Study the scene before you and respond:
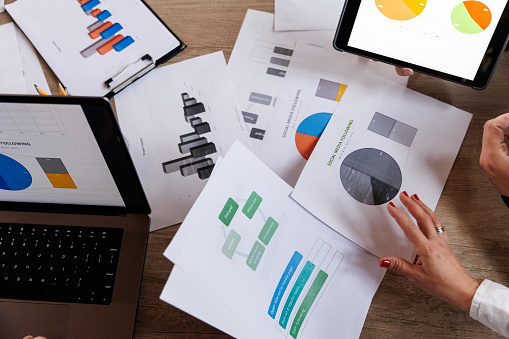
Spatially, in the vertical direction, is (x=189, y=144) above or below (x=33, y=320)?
above

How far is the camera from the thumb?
2.25ft

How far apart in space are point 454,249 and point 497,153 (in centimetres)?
18

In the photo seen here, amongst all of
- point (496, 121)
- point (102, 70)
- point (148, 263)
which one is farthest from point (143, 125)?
point (496, 121)

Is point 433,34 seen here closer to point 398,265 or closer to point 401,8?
point 401,8

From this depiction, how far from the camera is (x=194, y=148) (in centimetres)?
79

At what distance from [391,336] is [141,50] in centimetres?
71

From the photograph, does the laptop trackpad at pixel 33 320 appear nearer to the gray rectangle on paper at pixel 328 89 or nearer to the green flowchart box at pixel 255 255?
the green flowchart box at pixel 255 255

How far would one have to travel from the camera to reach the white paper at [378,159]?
0.73 metres

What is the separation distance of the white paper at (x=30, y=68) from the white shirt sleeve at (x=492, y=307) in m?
0.85

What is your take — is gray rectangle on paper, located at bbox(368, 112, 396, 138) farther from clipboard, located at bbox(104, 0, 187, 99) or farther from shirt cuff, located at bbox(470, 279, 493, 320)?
clipboard, located at bbox(104, 0, 187, 99)

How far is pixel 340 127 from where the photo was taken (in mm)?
780

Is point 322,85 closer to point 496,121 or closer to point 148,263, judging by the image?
point 496,121

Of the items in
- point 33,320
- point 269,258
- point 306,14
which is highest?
point 306,14

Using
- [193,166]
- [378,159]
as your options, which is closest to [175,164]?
[193,166]
